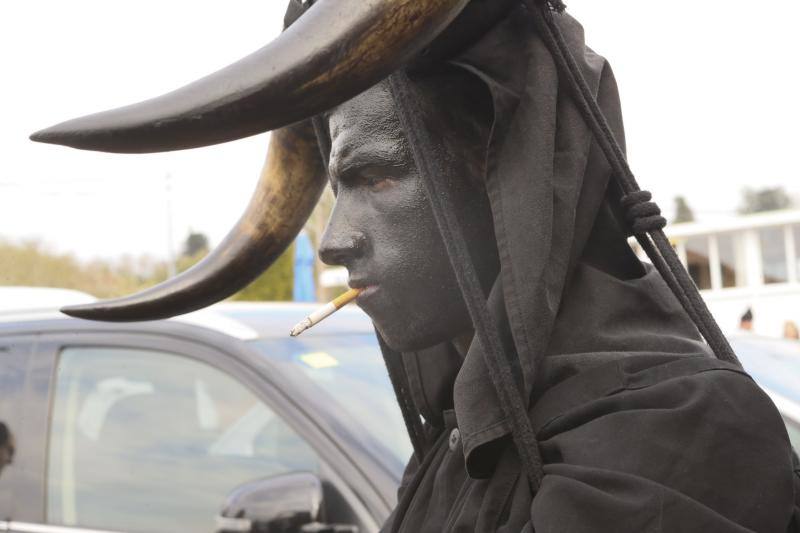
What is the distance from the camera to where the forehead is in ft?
5.48

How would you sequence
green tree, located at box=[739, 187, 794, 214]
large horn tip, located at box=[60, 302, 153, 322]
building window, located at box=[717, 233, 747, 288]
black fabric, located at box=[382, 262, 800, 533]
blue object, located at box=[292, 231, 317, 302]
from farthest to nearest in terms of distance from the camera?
green tree, located at box=[739, 187, 794, 214], building window, located at box=[717, 233, 747, 288], blue object, located at box=[292, 231, 317, 302], large horn tip, located at box=[60, 302, 153, 322], black fabric, located at box=[382, 262, 800, 533]

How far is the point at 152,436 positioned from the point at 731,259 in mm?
26054

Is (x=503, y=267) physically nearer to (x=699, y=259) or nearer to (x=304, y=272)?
(x=304, y=272)

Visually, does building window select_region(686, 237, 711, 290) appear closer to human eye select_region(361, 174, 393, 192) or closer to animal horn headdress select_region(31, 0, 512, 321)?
human eye select_region(361, 174, 393, 192)

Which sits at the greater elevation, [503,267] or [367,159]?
[367,159]

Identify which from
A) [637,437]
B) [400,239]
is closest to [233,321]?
[400,239]

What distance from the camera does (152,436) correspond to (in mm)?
3273

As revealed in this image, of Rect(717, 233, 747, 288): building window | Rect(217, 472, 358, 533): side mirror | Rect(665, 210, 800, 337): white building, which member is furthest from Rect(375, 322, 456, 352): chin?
Rect(717, 233, 747, 288): building window

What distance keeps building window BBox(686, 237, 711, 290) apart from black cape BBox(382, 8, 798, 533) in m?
26.5

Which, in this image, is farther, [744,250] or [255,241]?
[744,250]

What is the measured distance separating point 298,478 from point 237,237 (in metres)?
1.01

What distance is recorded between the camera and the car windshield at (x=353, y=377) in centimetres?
299

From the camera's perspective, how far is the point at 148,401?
131 inches

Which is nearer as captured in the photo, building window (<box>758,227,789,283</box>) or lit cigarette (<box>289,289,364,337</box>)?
lit cigarette (<box>289,289,364,337</box>)
